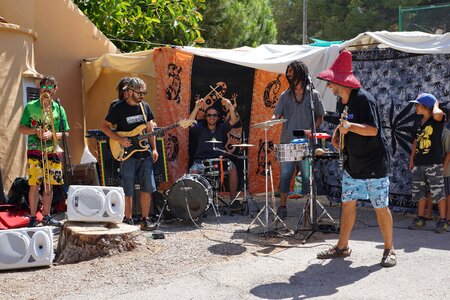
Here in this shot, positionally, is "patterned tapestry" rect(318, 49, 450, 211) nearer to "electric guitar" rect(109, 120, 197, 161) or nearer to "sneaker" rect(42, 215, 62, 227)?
"electric guitar" rect(109, 120, 197, 161)

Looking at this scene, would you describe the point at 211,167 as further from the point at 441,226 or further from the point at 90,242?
the point at 441,226

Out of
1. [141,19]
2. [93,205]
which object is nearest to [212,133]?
[93,205]

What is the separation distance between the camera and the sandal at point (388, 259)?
5.04 meters

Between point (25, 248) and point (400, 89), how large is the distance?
5.17 m

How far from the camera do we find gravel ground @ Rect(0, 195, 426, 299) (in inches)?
185

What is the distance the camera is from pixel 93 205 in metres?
5.92

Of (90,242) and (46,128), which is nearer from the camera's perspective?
(90,242)

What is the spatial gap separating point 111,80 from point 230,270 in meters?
5.45

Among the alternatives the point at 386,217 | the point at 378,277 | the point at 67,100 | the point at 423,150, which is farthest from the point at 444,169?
the point at 67,100

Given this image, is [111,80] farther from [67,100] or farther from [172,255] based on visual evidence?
[172,255]

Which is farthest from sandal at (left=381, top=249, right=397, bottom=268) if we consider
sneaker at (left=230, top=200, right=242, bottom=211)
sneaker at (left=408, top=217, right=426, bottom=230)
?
sneaker at (left=230, top=200, right=242, bottom=211)

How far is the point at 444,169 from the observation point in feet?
22.0

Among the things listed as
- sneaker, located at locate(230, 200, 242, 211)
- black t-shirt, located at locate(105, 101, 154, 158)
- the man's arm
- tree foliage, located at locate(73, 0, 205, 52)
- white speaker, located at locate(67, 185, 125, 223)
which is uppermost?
tree foliage, located at locate(73, 0, 205, 52)

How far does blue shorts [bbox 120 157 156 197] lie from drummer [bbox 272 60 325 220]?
65.5 inches
